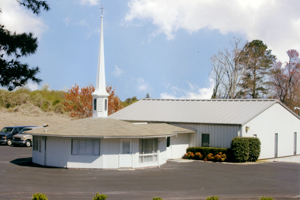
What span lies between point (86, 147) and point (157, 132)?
5.23 metres

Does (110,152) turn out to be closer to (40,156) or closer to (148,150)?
(148,150)

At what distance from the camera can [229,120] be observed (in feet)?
97.1

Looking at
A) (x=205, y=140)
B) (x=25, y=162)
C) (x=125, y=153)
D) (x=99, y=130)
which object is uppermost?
(x=99, y=130)

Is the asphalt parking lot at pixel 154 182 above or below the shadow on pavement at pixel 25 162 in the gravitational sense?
above

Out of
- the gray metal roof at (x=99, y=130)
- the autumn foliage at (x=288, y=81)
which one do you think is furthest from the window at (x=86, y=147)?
the autumn foliage at (x=288, y=81)

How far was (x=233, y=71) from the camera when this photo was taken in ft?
199

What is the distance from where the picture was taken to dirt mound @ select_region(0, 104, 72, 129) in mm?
57062

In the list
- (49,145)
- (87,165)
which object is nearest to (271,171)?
(87,165)

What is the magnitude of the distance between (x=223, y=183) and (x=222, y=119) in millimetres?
11990

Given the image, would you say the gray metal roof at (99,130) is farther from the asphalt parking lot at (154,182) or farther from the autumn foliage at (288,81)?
the autumn foliage at (288,81)

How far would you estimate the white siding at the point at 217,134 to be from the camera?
2902 centimetres

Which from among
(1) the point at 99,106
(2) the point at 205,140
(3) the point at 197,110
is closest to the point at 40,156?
(1) the point at 99,106

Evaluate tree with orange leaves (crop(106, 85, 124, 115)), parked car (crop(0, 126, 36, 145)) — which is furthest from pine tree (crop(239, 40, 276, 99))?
parked car (crop(0, 126, 36, 145))

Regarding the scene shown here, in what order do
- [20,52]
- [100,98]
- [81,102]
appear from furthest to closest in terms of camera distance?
1. [81,102]
2. [100,98]
3. [20,52]
